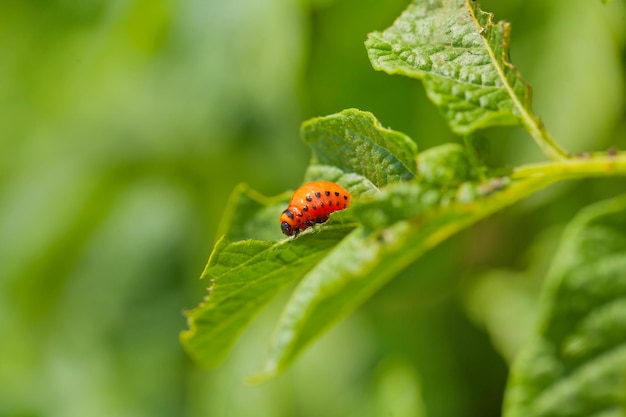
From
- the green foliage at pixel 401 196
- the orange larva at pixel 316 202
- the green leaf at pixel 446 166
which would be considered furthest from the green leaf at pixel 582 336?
the orange larva at pixel 316 202

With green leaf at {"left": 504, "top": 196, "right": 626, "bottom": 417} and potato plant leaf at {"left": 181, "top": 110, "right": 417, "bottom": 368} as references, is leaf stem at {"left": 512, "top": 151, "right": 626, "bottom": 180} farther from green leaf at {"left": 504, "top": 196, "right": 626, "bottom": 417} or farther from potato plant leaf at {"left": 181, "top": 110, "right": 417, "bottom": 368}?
potato plant leaf at {"left": 181, "top": 110, "right": 417, "bottom": 368}

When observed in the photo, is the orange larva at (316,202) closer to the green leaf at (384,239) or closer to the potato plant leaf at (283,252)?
the potato plant leaf at (283,252)

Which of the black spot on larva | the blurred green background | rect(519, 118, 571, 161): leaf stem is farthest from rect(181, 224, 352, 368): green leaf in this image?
the blurred green background

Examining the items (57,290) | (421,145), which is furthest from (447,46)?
(57,290)

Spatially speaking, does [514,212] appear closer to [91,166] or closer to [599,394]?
[599,394]

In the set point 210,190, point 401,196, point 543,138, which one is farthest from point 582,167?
point 210,190
